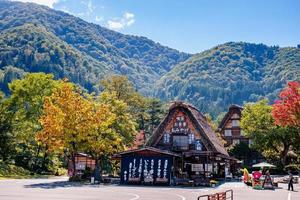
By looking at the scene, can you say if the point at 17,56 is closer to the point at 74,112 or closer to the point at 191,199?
the point at 74,112

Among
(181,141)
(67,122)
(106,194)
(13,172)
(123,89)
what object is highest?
(123,89)

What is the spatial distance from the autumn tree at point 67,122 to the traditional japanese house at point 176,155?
474 cm

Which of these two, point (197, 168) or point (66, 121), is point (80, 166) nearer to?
point (66, 121)

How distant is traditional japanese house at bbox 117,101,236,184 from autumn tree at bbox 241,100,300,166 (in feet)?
56.6

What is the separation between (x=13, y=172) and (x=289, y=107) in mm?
32471

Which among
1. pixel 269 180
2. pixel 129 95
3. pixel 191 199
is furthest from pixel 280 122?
pixel 129 95

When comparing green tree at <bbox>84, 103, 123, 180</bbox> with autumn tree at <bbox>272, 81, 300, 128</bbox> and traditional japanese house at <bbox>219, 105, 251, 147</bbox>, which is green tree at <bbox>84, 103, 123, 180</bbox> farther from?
traditional japanese house at <bbox>219, 105, 251, 147</bbox>

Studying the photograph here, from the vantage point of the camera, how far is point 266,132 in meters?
65.8

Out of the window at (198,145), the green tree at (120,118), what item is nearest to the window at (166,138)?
the window at (198,145)

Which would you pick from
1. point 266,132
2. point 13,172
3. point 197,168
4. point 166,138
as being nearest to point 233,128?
point 266,132

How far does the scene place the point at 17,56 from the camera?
7574 inches

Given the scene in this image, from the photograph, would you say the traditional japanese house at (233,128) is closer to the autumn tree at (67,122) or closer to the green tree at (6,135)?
the green tree at (6,135)

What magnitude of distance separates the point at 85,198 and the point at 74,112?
62.1ft

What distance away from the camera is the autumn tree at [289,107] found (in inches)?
1519
